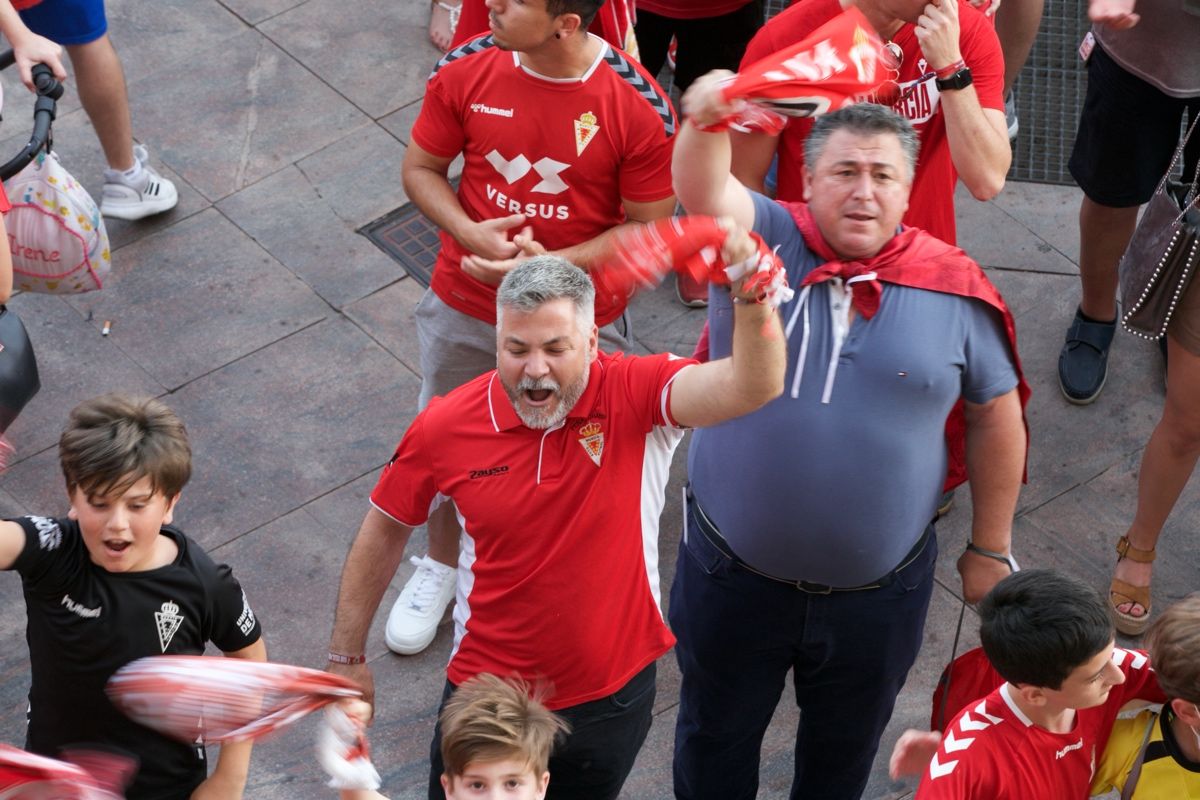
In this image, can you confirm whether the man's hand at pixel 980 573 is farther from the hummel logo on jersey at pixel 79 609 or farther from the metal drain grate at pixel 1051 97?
the metal drain grate at pixel 1051 97

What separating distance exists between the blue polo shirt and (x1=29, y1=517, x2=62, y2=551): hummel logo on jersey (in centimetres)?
150

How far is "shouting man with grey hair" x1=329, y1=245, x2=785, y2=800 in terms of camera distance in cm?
352

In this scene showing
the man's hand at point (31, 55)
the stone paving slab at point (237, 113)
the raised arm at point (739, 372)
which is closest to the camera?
the raised arm at point (739, 372)

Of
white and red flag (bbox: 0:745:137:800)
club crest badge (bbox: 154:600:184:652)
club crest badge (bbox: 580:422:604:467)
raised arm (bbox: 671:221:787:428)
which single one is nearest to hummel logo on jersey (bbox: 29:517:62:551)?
club crest badge (bbox: 154:600:184:652)

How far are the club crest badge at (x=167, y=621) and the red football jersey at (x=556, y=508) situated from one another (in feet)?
1.76

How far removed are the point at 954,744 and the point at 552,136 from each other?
1.98 m

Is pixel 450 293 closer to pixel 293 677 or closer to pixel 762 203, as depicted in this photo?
pixel 762 203

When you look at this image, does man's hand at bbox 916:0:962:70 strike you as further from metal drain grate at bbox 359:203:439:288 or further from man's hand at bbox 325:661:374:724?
metal drain grate at bbox 359:203:439:288

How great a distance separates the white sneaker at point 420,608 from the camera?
500 centimetres

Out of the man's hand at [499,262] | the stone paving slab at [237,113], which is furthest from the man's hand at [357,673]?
the stone paving slab at [237,113]

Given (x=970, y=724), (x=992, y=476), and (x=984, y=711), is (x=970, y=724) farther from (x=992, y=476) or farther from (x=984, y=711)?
(x=992, y=476)

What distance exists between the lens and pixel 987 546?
3910 mm

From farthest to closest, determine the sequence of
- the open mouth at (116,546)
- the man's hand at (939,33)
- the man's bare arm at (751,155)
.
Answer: the man's bare arm at (751,155) < the man's hand at (939,33) < the open mouth at (116,546)

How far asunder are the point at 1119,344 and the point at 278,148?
139 inches
